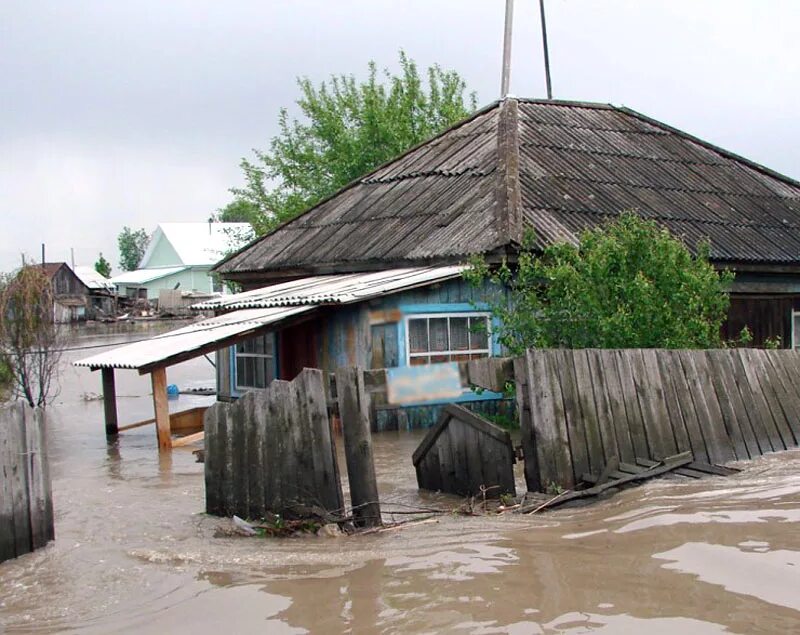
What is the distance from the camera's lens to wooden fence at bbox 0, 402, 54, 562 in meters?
6.80

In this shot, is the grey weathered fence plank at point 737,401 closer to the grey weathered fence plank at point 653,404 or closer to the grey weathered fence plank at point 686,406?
the grey weathered fence plank at point 686,406

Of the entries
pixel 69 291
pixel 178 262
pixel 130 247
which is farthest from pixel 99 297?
pixel 130 247

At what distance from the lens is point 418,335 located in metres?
14.5

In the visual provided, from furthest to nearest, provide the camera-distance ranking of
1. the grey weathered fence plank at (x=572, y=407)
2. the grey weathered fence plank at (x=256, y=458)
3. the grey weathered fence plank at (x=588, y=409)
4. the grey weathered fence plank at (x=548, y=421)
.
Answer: the grey weathered fence plank at (x=588, y=409), the grey weathered fence plank at (x=572, y=407), the grey weathered fence plank at (x=548, y=421), the grey weathered fence plank at (x=256, y=458)

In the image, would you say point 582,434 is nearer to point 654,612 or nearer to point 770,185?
point 654,612

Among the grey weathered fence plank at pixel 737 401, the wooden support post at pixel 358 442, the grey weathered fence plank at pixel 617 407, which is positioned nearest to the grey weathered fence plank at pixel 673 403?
the grey weathered fence plank at pixel 617 407

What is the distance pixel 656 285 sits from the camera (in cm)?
1127

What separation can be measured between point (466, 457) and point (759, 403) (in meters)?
3.14

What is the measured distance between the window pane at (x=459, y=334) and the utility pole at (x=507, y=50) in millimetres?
8262

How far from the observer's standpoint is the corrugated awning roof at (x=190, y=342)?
534 inches

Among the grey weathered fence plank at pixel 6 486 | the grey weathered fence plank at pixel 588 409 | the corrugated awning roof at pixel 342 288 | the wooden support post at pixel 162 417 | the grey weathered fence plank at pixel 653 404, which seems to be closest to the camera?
the grey weathered fence plank at pixel 6 486

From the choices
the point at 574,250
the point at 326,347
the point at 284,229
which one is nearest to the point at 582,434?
the point at 574,250

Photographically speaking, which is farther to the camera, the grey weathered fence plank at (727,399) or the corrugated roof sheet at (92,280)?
the corrugated roof sheet at (92,280)

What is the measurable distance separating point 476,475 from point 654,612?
362 centimetres
